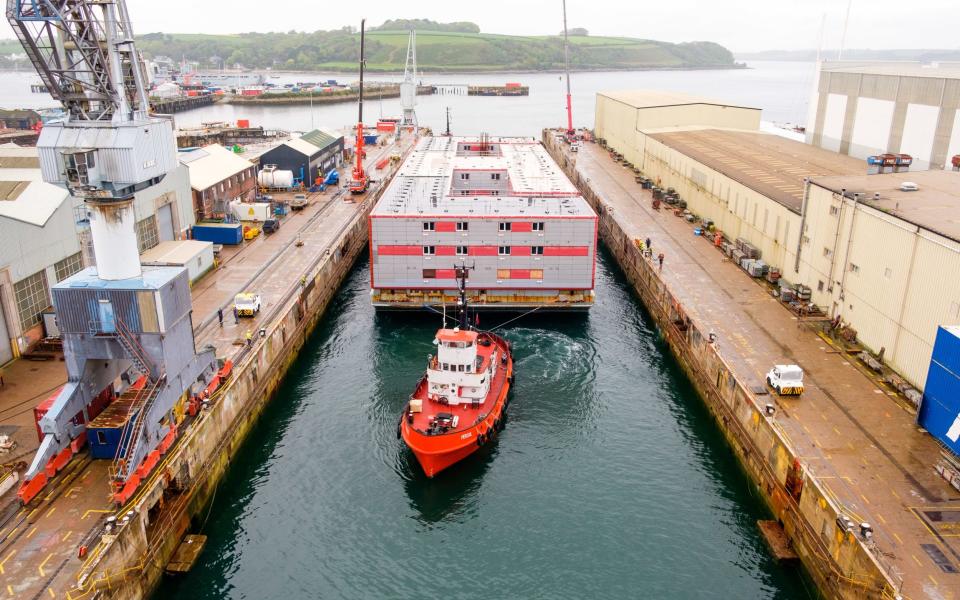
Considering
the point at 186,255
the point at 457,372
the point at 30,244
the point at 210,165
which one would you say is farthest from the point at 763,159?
the point at 30,244

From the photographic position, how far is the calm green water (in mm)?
32375

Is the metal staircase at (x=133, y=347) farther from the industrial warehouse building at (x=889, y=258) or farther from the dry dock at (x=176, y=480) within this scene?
the industrial warehouse building at (x=889, y=258)

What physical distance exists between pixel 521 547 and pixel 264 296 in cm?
3275

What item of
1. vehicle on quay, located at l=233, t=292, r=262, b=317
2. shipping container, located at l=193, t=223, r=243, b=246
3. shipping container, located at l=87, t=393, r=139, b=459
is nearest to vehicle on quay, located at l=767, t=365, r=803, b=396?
shipping container, located at l=87, t=393, r=139, b=459

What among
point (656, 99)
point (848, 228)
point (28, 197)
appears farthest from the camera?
point (656, 99)

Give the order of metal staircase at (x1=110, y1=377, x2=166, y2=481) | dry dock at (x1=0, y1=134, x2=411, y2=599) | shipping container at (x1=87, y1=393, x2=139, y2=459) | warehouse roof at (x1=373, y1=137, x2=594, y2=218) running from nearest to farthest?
dry dock at (x1=0, y1=134, x2=411, y2=599)
metal staircase at (x1=110, y1=377, x2=166, y2=481)
shipping container at (x1=87, y1=393, x2=139, y2=459)
warehouse roof at (x1=373, y1=137, x2=594, y2=218)

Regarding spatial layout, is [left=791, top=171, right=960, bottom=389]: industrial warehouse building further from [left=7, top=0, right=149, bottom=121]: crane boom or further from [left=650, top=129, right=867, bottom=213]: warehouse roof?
[left=7, top=0, right=149, bottom=121]: crane boom

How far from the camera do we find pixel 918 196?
1922 inches

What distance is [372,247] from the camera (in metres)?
59.9

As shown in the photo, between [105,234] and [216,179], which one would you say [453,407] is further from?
[216,179]

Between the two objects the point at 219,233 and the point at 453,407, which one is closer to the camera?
the point at 453,407

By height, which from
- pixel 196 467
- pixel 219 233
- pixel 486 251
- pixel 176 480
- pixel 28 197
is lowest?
pixel 196 467

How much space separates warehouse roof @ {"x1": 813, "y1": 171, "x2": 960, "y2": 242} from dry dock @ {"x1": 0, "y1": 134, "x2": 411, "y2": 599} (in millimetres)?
42882

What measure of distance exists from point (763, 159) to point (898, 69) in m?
17.2
